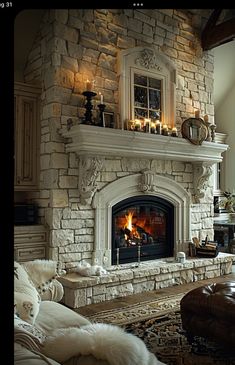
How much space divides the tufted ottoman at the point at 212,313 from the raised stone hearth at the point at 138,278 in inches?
33.6

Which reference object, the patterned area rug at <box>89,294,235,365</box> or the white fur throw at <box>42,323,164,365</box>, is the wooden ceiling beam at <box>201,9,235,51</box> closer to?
the patterned area rug at <box>89,294,235,365</box>

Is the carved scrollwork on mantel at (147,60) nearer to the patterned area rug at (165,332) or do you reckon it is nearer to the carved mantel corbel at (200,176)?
the carved mantel corbel at (200,176)

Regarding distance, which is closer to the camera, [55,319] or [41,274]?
[55,319]

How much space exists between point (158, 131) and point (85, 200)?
0.95 metres

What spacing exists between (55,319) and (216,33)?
3141mm

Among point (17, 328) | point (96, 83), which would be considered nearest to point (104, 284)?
point (96, 83)

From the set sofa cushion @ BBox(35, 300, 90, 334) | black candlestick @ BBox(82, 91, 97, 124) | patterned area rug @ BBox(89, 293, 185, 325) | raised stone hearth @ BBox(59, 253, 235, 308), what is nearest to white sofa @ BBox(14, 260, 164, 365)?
sofa cushion @ BBox(35, 300, 90, 334)

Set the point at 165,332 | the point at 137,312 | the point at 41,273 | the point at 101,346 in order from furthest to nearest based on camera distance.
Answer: the point at 137,312 < the point at 165,332 < the point at 41,273 < the point at 101,346

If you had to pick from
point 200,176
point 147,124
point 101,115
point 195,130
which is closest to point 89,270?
point 101,115

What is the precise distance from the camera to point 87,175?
268cm

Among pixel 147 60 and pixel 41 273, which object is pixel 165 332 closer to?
pixel 41 273

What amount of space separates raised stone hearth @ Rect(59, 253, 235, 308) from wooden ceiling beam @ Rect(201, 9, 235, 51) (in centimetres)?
215

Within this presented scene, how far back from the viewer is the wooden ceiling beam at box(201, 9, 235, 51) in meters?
3.30

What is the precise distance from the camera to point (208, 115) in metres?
3.70
